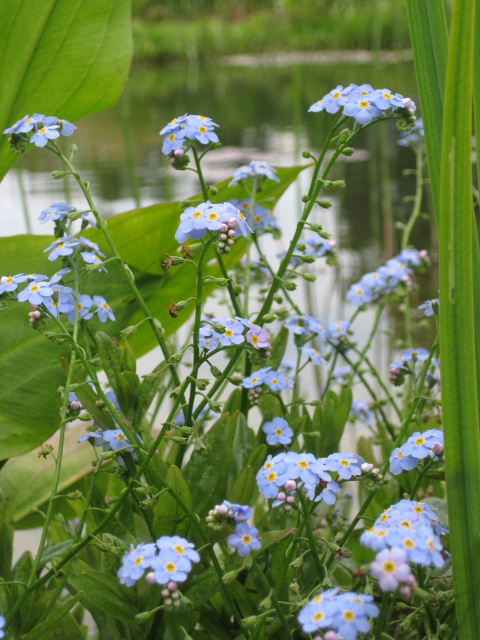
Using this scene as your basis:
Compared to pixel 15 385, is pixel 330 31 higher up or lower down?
higher up

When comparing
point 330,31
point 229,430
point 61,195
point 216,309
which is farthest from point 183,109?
point 330,31

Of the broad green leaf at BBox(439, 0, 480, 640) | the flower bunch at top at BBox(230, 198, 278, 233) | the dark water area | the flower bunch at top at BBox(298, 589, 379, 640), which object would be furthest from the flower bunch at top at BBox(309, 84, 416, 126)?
the flower bunch at top at BBox(298, 589, 379, 640)

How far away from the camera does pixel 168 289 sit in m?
1.28

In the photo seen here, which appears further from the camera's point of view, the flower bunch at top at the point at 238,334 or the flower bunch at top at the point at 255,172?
the flower bunch at top at the point at 255,172

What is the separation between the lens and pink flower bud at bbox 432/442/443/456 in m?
0.75

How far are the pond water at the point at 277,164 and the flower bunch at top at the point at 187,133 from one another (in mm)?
571

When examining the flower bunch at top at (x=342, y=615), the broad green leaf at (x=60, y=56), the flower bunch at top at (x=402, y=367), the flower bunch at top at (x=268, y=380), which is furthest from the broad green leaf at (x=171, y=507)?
the broad green leaf at (x=60, y=56)

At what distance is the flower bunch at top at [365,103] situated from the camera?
84 centimetres

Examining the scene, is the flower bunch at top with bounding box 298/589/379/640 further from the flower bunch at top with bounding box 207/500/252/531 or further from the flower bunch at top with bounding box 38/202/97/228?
the flower bunch at top with bounding box 38/202/97/228

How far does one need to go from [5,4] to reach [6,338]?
0.51 metres

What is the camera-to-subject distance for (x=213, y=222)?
76cm

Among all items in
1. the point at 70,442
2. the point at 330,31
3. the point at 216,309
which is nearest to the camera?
the point at 70,442

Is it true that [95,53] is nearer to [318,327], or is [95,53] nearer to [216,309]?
[318,327]

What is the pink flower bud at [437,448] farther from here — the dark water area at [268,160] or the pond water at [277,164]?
the pond water at [277,164]
